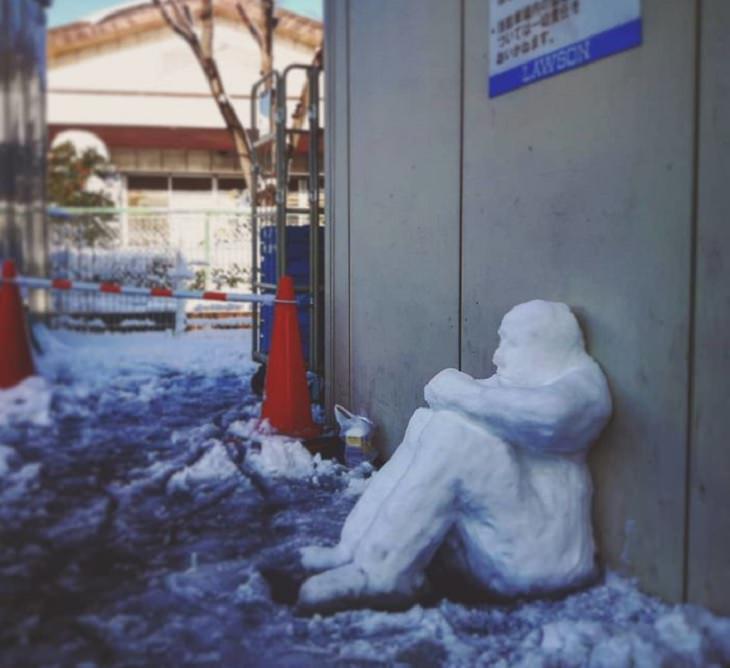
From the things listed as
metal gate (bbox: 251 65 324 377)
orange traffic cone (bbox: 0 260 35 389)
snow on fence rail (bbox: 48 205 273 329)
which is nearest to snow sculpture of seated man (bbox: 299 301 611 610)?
metal gate (bbox: 251 65 324 377)

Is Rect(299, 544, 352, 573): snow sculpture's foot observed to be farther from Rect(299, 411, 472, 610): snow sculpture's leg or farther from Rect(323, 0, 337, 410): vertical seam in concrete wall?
Rect(323, 0, 337, 410): vertical seam in concrete wall

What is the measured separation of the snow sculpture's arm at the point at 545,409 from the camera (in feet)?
8.72

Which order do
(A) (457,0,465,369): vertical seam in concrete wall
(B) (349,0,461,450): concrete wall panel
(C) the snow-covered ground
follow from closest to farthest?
(C) the snow-covered ground, (A) (457,0,465,369): vertical seam in concrete wall, (B) (349,0,461,450): concrete wall panel

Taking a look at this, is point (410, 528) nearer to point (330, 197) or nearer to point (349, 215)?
point (349, 215)

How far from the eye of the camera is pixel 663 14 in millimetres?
2598

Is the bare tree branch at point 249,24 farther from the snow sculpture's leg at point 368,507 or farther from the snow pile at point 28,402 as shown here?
the snow sculpture's leg at point 368,507

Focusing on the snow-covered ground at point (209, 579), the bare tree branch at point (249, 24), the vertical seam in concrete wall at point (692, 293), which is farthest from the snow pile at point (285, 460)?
the bare tree branch at point (249, 24)

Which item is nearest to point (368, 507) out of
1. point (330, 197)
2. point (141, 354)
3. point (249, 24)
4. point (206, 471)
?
point (206, 471)

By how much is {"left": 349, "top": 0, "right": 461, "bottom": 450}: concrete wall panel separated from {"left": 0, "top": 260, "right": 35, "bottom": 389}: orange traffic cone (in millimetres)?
2812

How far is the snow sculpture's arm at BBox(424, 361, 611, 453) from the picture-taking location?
2658 mm

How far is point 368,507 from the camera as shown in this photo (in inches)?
118

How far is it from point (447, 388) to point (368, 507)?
1.69 feet

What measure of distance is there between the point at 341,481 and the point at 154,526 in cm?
102

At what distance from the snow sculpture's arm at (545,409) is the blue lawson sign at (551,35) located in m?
1.07
